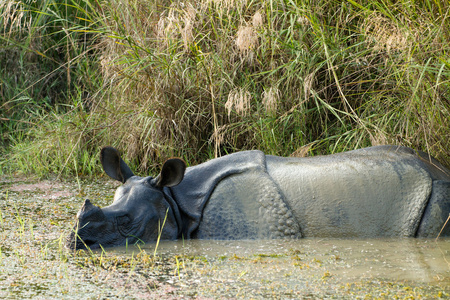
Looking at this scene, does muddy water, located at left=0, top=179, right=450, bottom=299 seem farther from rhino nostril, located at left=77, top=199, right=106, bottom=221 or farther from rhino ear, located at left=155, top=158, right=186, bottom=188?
rhino ear, located at left=155, top=158, right=186, bottom=188

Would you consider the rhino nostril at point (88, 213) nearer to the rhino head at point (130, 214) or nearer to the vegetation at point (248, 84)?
the rhino head at point (130, 214)

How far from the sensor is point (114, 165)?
143 inches

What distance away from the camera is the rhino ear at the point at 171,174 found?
3.44 metres

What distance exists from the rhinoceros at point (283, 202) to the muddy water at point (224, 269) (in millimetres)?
108

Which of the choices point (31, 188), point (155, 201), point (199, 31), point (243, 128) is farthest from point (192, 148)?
point (155, 201)

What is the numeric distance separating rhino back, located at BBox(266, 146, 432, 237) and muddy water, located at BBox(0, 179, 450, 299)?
4.8 inches

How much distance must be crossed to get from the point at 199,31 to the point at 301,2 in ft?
3.10

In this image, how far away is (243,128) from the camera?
5184 mm

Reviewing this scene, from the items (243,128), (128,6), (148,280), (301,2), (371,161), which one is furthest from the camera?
(128,6)

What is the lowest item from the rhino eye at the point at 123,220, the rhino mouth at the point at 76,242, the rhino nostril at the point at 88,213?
the rhino mouth at the point at 76,242

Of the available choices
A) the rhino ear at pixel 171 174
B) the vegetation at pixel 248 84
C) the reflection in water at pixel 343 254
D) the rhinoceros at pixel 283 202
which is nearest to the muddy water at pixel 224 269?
the reflection in water at pixel 343 254

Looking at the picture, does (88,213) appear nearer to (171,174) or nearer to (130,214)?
(130,214)

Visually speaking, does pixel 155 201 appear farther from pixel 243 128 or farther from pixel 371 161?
pixel 243 128

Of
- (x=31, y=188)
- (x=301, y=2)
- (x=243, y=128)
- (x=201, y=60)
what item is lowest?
(x=31, y=188)
